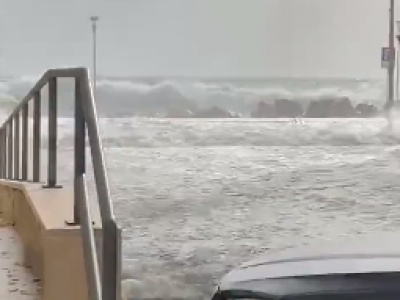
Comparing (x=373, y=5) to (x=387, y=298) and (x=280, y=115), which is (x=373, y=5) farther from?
(x=387, y=298)

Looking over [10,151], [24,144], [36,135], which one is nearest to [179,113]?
[10,151]

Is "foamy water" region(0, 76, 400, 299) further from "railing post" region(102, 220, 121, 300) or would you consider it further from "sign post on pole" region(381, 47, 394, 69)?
"railing post" region(102, 220, 121, 300)

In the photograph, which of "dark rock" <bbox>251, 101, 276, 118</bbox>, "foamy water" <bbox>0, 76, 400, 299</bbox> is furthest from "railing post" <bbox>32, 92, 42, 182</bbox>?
"dark rock" <bbox>251, 101, 276, 118</bbox>

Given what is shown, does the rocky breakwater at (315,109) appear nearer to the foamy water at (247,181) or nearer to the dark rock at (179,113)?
the foamy water at (247,181)

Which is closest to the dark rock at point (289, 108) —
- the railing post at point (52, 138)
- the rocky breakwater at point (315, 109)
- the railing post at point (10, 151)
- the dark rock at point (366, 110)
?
the rocky breakwater at point (315, 109)

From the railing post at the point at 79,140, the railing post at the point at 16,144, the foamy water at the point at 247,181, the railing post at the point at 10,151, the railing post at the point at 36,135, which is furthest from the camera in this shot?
the foamy water at the point at 247,181

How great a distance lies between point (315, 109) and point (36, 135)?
4009 millimetres

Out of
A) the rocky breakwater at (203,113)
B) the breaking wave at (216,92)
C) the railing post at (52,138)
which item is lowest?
the railing post at (52,138)

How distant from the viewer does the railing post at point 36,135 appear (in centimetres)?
241

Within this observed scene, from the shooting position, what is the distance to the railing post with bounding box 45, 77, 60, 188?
215 cm

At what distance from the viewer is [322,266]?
1.14m

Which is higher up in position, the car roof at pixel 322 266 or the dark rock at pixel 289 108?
the dark rock at pixel 289 108

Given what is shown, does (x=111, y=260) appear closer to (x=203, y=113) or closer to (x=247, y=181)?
(x=203, y=113)

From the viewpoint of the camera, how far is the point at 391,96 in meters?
5.96
